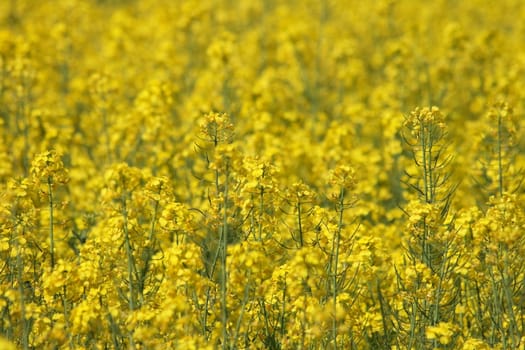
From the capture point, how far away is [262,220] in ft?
17.9

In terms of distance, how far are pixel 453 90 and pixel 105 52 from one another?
5.19 m

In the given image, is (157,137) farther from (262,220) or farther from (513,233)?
(513,233)

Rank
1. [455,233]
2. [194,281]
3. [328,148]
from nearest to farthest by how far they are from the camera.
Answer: [194,281], [455,233], [328,148]

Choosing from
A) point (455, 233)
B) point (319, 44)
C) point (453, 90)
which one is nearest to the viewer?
point (455, 233)

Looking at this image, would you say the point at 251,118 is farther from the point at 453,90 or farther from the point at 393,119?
the point at 453,90

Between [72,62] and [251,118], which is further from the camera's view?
[72,62]

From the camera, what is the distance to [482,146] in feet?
26.1

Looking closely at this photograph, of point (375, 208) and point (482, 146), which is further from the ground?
point (482, 146)

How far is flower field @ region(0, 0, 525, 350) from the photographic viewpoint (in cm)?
498

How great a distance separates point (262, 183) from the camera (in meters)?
5.25

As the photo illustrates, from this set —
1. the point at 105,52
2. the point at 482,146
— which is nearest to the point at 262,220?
the point at 482,146

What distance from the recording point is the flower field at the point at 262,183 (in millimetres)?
4980

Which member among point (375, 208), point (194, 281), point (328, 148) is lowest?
point (194, 281)

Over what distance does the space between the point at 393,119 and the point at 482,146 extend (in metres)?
0.99
